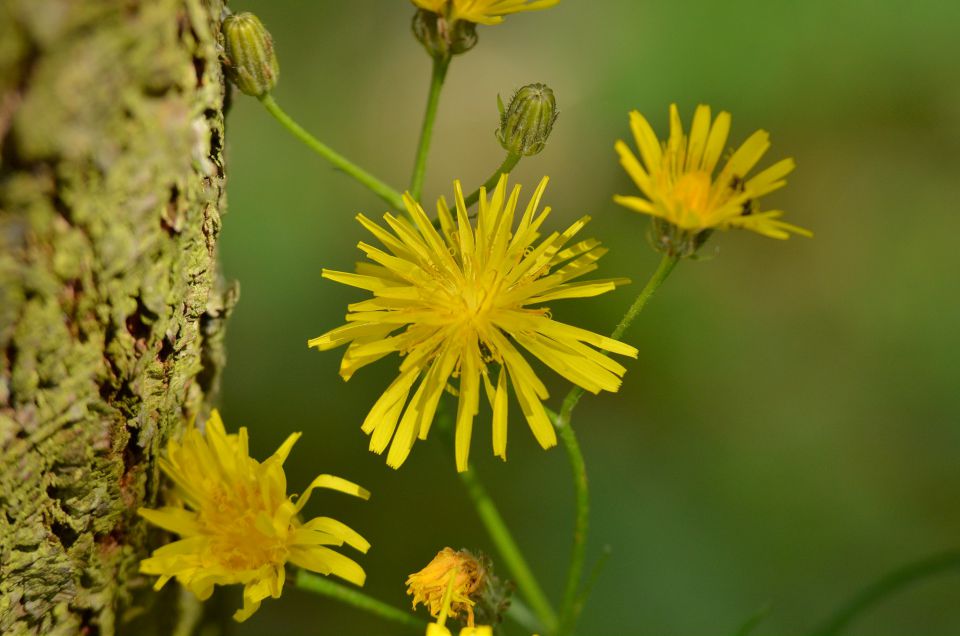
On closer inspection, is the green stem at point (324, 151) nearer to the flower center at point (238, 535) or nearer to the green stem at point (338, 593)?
the flower center at point (238, 535)

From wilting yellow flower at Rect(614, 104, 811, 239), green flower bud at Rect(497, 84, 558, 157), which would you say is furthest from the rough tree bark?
wilting yellow flower at Rect(614, 104, 811, 239)

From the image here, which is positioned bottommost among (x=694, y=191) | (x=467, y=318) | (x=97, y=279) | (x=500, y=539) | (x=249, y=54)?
(x=500, y=539)

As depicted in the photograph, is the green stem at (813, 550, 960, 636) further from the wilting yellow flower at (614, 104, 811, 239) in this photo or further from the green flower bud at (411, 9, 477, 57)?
the green flower bud at (411, 9, 477, 57)

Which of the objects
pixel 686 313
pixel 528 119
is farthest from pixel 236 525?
pixel 686 313

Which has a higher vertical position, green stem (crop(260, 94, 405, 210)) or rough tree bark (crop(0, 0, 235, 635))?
green stem (crop(260, 94, 405, 210))

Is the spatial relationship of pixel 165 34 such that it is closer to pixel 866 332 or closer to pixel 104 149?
pixel 104 149

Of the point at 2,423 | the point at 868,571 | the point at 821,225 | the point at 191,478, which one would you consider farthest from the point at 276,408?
the point at 821,225

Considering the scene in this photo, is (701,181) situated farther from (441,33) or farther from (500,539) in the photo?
(500,539)

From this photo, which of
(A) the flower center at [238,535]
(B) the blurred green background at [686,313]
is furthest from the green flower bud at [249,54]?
(B) the blurred green background at [686,313]
